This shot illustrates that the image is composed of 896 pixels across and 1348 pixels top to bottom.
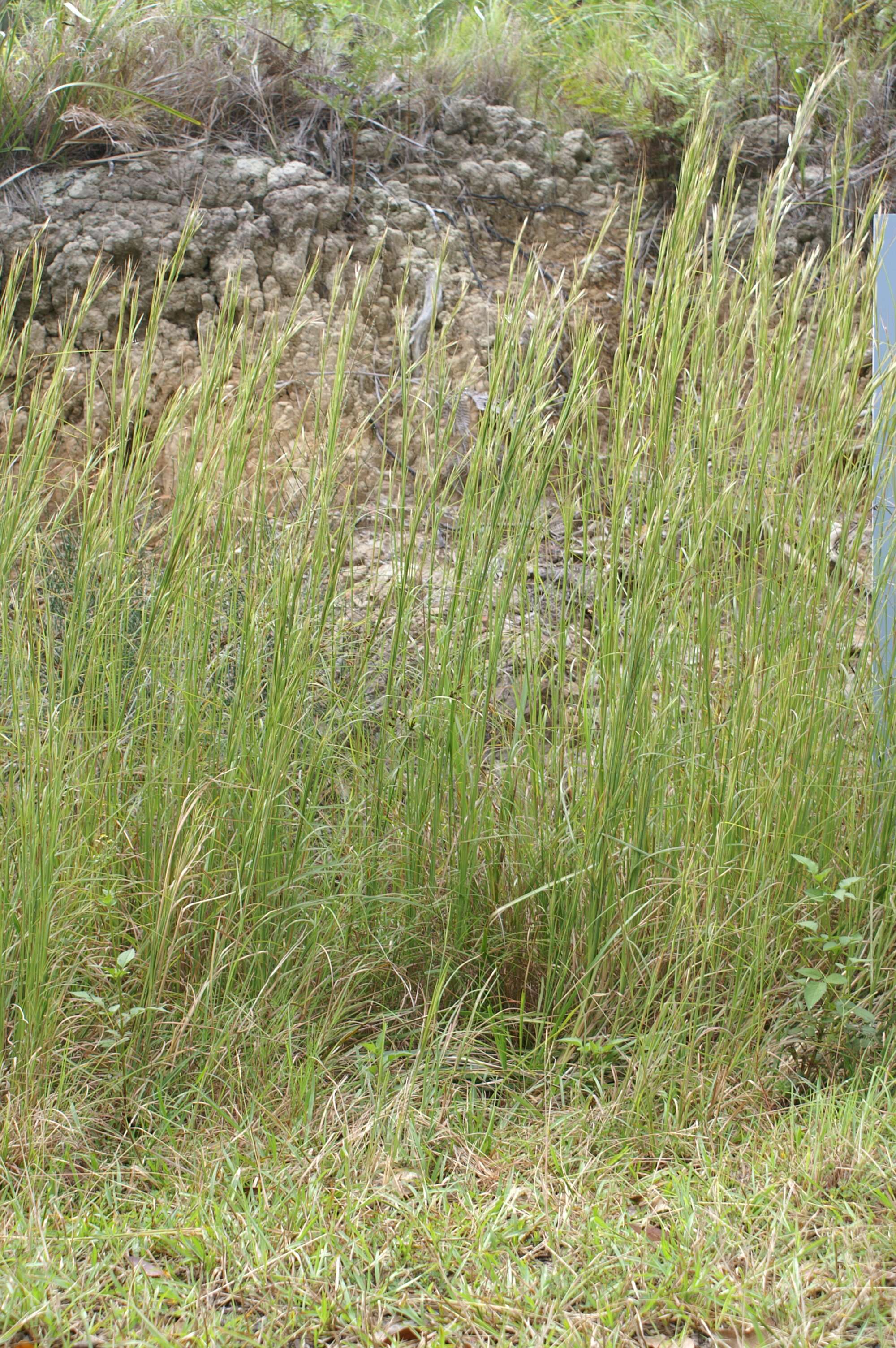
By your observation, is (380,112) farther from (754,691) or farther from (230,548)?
(754,691)

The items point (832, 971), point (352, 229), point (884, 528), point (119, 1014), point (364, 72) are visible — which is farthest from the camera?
point (364, 72)

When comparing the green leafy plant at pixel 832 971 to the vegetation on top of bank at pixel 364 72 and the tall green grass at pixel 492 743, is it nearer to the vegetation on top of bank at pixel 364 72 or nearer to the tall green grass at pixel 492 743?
the tall green grass at pixel 492 743

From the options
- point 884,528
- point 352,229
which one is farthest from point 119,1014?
point 352,229

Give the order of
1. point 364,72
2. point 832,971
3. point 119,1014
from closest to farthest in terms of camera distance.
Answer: point 119,1014 → point 832,971 → point 364,72

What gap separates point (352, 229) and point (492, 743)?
278cm

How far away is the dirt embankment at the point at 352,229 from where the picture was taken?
3.84 metres

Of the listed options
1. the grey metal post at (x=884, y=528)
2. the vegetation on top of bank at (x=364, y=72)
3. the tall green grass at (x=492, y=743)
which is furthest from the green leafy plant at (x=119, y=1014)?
the vegetation on top of bank at (x=364, y=72)

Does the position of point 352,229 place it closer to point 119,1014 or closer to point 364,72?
point 364,72

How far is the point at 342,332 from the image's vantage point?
81.6 inches

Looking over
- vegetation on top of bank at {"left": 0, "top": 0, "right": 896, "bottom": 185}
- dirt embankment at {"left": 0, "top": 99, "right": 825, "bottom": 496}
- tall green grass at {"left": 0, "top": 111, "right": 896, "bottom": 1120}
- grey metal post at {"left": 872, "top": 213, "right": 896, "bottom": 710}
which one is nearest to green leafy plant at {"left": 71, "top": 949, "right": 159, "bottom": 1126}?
tall green grass at {"left": 0, "top": 111, "right": 896, "bottom": 1120}

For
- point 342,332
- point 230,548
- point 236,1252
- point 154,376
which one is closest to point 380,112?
point 154,376

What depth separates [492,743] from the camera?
2.22 meters

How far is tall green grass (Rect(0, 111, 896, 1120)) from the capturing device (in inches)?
74.5

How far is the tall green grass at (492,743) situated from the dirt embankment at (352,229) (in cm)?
164
